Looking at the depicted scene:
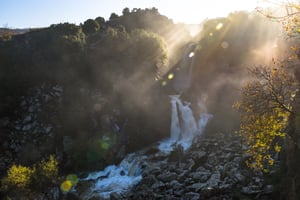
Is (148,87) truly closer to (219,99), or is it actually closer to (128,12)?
(219,99)

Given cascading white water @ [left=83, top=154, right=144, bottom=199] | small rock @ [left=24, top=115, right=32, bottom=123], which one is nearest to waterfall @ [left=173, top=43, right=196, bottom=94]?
cascading white water @ [left=83, top=154, right=144, bottom=199]

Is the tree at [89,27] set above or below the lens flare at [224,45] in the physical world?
above

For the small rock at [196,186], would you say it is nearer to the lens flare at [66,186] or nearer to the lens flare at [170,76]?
the lens flare at [66,186]

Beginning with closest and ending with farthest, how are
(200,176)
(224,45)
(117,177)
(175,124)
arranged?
(200,176) → (117,177) → (175,124) → (224,45)

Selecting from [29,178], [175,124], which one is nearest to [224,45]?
[175,124]

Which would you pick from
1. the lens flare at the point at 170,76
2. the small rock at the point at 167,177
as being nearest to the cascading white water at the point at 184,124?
the small rock at the point at 167,177

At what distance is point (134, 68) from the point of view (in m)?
38.5

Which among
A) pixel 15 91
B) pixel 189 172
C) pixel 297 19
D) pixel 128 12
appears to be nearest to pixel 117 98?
pixel 15 91

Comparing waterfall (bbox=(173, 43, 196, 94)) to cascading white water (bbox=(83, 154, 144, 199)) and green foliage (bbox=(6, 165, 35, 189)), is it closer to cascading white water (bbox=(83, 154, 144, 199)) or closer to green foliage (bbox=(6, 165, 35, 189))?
cascading white water (bbox=(83, 154, 144, 199))

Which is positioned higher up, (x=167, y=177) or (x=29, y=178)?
(x=167, y=177)

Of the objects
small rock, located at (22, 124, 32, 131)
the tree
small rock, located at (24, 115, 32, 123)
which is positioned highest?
the tree

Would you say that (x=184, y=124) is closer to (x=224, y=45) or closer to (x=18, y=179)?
(x=18, y=179)

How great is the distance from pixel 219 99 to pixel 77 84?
2078 cm

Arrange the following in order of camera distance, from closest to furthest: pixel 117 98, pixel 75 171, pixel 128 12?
pixel 75 171 < pixel 117 98 < pixel 128 12
